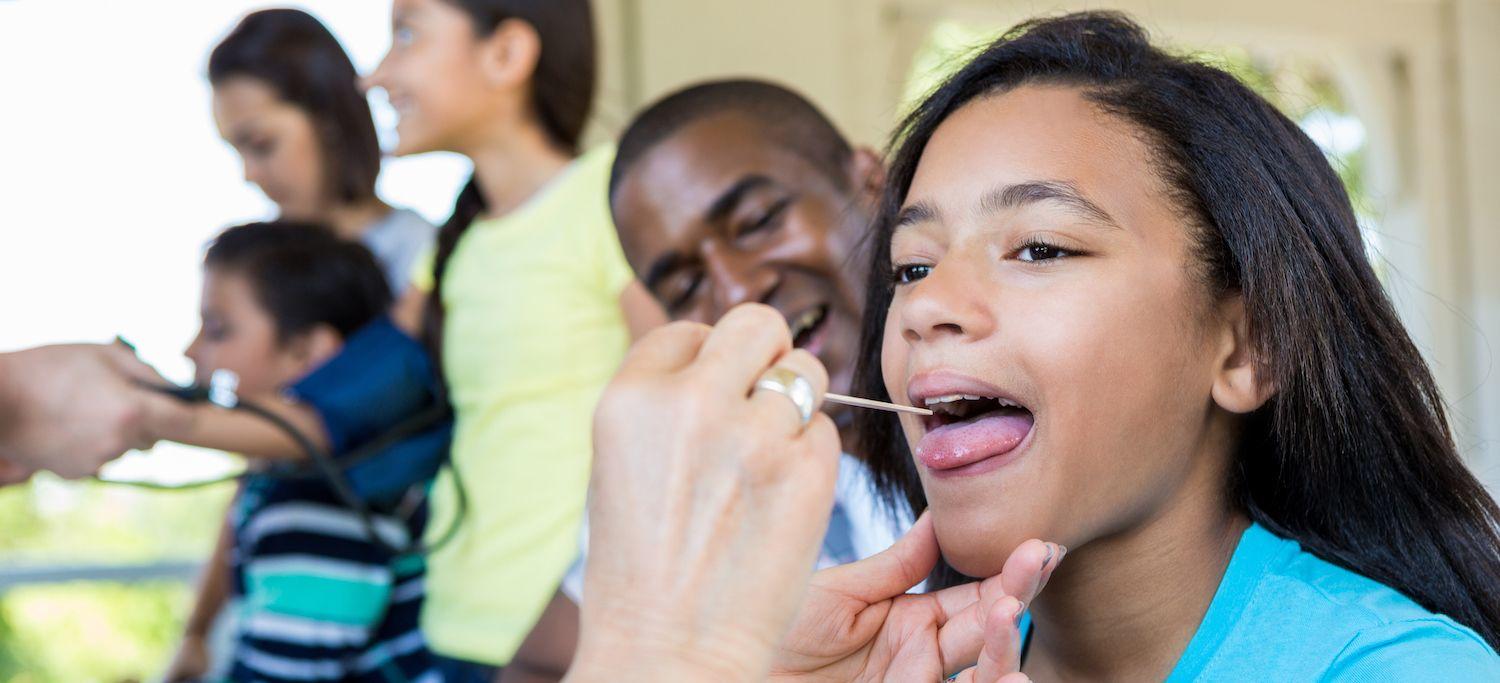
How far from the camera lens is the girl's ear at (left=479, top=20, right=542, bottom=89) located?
192 cm

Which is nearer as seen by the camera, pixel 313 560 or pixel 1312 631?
pixel 1312 631

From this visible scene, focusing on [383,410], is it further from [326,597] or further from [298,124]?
[298,124]

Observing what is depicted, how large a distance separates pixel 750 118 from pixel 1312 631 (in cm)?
89

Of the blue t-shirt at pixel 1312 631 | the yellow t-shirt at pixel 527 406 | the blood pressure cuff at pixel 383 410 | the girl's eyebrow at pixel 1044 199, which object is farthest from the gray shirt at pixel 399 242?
the blue t-shirt at pixel 1312 631

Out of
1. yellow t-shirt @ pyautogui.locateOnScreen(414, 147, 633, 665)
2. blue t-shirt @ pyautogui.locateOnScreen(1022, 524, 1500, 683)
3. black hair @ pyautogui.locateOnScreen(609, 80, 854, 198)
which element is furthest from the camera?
yellow t-shirt @ pyautogui.locateOnScreen(414, 147, 633, 665)

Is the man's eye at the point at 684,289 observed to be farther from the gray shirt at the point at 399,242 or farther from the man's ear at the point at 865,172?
the gray shirt at the point at 399,242

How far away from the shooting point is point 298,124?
7.91ft

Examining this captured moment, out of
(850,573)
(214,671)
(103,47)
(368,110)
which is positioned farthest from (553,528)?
(103,47)

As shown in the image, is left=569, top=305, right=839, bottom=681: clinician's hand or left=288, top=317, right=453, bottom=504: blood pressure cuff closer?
left=569, top=305, right=839, bottom=681: clinician's hand

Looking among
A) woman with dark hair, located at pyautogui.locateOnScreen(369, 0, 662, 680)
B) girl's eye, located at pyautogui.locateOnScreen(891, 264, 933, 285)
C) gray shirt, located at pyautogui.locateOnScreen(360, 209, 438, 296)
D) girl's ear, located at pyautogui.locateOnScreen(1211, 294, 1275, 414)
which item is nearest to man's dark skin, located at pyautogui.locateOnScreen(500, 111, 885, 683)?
woman with dark hair, located at pyautogui.locateOnScreen(369, 0, 662, 680)

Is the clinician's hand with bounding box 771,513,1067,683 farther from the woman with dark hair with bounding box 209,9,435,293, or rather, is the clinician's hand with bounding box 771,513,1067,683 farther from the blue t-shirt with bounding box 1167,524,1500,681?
the woman with dark hair with bounding box 209,9,435,293

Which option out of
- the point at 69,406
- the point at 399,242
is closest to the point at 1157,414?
the point at 69,406

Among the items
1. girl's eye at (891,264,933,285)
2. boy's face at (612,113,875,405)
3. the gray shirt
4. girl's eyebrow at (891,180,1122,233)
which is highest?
girl's eyebrow at (891,180,1122,233)

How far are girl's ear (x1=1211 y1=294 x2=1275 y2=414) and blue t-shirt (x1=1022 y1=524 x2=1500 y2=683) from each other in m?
0.10
